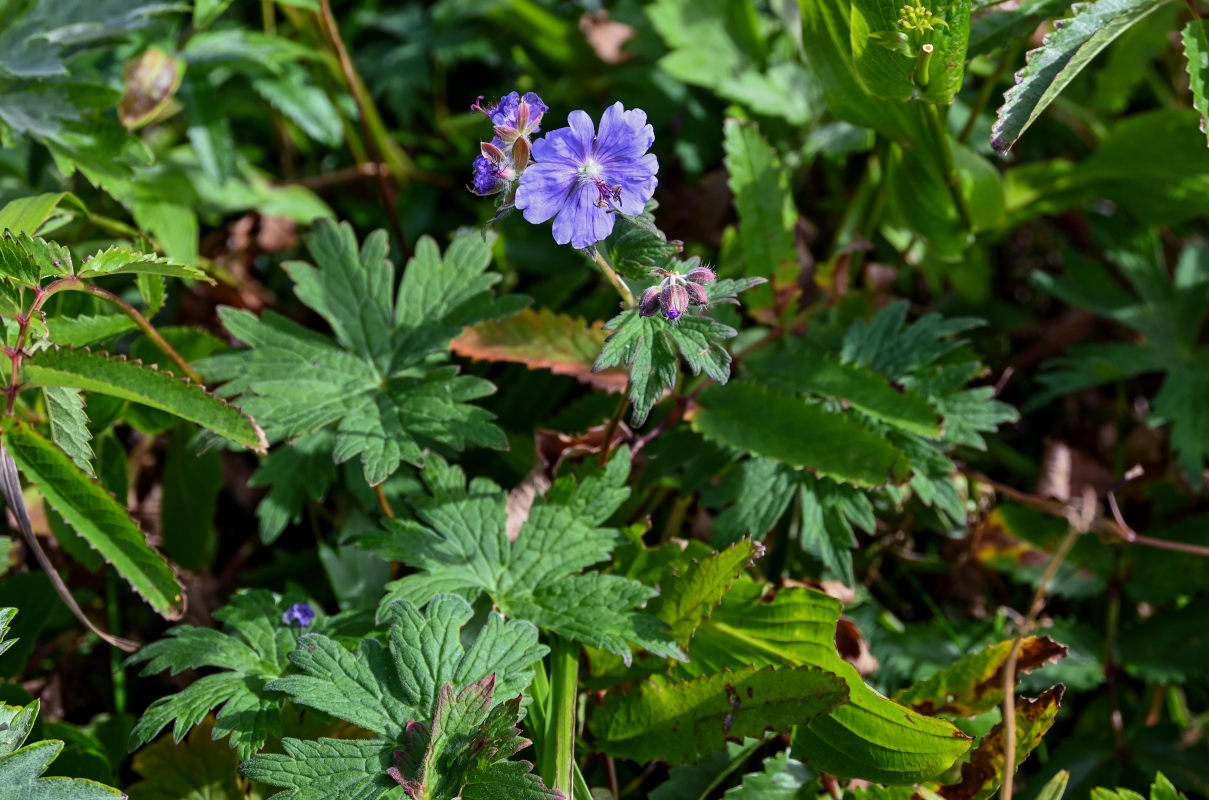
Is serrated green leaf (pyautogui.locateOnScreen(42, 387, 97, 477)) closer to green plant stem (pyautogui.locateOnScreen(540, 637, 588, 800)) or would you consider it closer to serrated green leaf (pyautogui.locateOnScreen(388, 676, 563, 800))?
serrated green leaf (pyautogui.locateOnScreen(388, 676, 563, 800))

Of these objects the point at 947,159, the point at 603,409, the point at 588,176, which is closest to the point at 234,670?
the point at 603,409

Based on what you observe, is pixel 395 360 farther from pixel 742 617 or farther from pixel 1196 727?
pixel 1196 727

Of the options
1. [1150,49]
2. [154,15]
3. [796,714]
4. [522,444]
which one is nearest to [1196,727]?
[796,714]

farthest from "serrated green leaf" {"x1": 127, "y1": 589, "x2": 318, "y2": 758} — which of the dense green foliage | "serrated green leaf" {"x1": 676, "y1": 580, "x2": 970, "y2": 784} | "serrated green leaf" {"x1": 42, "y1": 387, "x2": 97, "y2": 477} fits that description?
"serrated green leaf" {"x1": 676, "y1": 580, "x2": 970, "y2": 784}

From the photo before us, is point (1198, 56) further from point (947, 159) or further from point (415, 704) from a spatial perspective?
point (415, 704)

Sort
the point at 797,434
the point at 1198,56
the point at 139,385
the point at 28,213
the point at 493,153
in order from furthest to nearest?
the point at 797,434
the point at 1198,56
the point at 28,213
the point at 139,385
the point at 493,153
